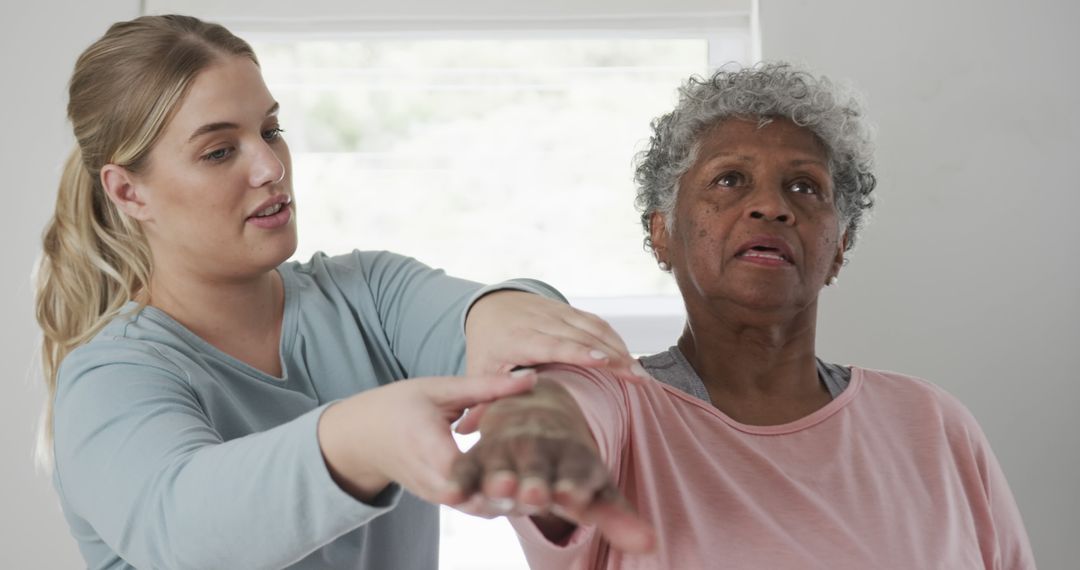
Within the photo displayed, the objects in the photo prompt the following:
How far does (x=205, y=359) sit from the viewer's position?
1499mm

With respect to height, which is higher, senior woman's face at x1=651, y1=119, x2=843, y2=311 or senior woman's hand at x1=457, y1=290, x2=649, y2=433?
senior woman's face at x1=651, y1=119, x2=843, y2=311

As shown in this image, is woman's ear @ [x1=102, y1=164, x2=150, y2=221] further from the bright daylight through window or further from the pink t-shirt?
the bright daylight through window

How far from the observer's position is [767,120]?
1637 mm

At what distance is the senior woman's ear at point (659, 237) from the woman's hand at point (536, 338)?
0.50 meters

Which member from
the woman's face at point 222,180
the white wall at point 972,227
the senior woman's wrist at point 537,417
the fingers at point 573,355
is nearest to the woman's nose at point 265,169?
the woman's face at point 222,180

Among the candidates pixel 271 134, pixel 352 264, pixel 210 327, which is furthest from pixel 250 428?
pixel 271 134

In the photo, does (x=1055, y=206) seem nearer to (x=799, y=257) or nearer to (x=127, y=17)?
(x=799, y=257)

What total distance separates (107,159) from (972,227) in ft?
6.43

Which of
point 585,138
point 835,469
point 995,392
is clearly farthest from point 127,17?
point 995,392

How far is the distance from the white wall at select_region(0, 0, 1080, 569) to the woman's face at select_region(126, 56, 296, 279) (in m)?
1.35

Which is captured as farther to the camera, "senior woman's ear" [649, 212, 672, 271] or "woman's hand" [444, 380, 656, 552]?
"senior woman's ear" [649, 212, 672, 271]

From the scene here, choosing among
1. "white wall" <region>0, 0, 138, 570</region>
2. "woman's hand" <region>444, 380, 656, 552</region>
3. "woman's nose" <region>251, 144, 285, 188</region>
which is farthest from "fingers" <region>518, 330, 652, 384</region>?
"white wall" <region>0, 0, 138, 570</region>

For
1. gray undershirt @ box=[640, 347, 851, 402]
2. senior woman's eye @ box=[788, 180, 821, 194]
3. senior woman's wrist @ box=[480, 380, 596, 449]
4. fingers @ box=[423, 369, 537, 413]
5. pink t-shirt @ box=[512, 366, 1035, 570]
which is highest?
senior woman's eye @ box=[788, 180, 821, 194]

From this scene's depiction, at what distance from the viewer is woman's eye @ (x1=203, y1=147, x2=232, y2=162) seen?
1.51 meters
